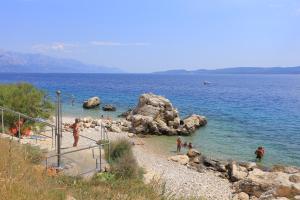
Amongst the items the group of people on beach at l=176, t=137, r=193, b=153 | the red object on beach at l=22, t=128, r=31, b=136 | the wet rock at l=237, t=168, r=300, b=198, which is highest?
the red object on beach at l=22, t=128, r=31, b=136

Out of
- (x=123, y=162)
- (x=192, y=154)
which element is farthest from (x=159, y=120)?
(x=123, y=162)

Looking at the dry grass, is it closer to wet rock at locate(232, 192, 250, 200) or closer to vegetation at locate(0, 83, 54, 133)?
wet rock at locate(232, 192, 250, 200)

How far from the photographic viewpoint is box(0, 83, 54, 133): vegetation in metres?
25.2

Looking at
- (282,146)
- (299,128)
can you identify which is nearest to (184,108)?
(299,128)

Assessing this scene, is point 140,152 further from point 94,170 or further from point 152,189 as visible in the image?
point 152,189

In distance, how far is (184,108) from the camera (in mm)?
68438

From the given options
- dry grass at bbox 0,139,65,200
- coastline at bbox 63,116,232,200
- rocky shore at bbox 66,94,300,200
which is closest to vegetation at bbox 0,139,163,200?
dry grass at bbox 0,139,65,200

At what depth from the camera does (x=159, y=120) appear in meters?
42.6

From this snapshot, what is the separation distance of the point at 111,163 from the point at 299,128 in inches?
1470

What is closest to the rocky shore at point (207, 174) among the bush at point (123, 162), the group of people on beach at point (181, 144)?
the bush at point (123, 162)

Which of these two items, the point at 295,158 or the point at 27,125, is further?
the point at 295,158

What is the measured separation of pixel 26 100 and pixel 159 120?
18722 mm

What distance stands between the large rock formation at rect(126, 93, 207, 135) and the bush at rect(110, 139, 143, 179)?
69.8 feet

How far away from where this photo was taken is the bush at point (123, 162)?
49.6 feet
